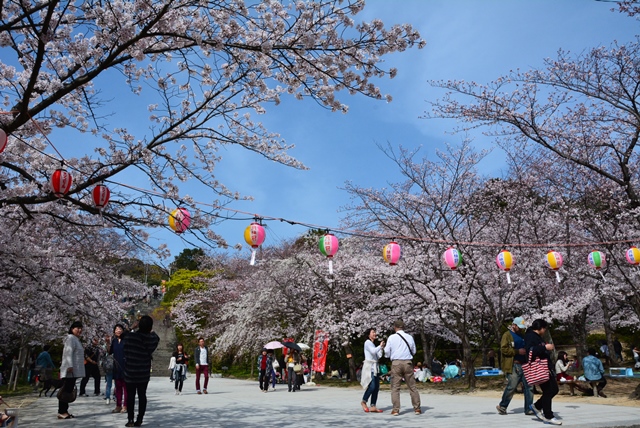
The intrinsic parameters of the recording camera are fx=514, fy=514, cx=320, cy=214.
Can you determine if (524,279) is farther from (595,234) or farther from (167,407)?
(167,407)

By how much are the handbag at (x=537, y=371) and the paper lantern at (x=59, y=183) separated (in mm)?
7186

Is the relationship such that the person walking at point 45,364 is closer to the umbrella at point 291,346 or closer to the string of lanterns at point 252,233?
the umbrella at point 291,346

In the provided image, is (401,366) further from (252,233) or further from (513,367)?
(252,233)

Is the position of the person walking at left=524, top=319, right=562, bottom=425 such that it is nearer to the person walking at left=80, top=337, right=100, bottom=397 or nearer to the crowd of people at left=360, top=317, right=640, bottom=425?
the crowd of people at left=360, top=317, right=640, bottom=425

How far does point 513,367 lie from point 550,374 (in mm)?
1438

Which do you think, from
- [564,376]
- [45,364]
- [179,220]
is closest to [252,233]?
[179,220]

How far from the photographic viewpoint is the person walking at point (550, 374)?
7363 millimetres

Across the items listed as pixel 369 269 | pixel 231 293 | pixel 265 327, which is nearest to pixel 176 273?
pixel 231 293

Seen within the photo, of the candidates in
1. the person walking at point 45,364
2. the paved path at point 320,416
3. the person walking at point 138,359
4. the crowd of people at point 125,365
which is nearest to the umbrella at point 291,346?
the paved path at point 320,416

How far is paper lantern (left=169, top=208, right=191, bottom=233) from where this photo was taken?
8547 mm

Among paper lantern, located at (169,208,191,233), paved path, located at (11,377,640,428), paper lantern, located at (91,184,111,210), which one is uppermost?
paper lantern, located at (91,184,111,210)

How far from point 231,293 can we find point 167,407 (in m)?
20.4

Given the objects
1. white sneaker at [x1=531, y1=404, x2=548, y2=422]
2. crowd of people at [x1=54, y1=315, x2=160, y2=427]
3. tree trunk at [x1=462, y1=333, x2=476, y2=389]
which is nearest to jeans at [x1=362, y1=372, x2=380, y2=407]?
white sneaker at [x1=531, y1=404, x2=548, y2=422]

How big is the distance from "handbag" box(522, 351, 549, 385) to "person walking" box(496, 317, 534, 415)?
41 cm
